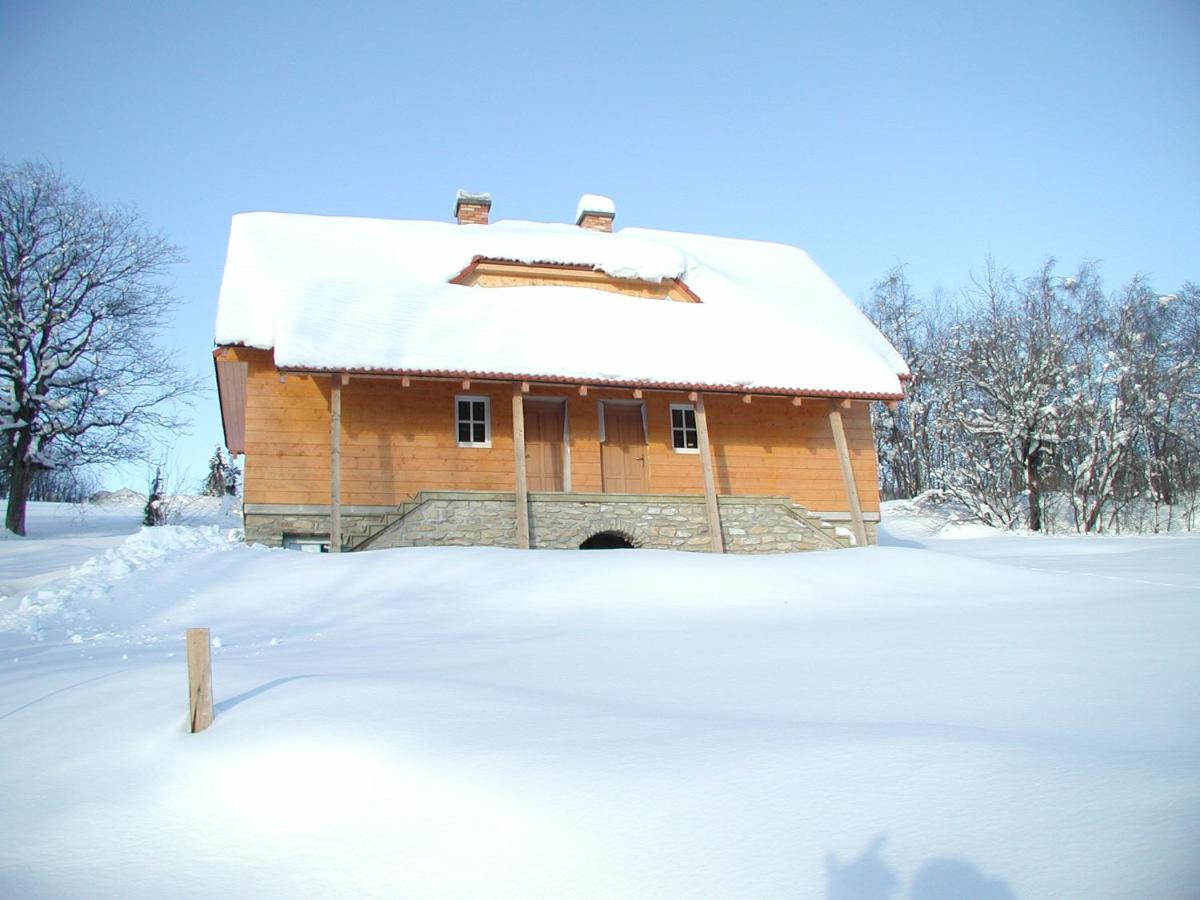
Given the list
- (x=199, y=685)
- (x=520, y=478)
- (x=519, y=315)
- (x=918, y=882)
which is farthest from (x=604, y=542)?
(x=918, y=882)

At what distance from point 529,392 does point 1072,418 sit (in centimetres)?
1710

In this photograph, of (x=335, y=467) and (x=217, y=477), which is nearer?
(x=335, y=467)

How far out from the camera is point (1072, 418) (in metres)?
25.0

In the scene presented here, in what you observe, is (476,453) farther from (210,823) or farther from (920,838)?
(920,838)

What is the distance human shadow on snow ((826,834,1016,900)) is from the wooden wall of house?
40.4ft

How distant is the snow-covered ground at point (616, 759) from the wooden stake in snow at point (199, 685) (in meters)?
0.11

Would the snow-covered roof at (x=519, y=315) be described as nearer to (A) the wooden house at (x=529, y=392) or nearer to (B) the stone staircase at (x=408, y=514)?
(A) the wooden house at (x=529, y=392)

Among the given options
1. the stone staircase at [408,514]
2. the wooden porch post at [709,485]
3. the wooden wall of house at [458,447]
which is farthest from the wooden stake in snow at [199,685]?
the wooden porch post at [709,485]

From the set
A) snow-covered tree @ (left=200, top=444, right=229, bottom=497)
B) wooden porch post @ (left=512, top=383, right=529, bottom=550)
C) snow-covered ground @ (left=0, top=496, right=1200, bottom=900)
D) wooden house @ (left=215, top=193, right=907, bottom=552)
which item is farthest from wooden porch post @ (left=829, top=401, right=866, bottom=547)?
snow-covered tree @ (left=200, top=444, right=229, bottom=497)

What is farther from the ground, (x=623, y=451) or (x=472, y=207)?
(x=472, y=207)

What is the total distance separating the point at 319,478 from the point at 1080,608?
1102 cm

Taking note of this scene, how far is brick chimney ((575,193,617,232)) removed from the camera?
20.7m

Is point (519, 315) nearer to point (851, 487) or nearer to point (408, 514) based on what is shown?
point (408, 514)

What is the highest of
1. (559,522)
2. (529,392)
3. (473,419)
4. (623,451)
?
(529,392)
